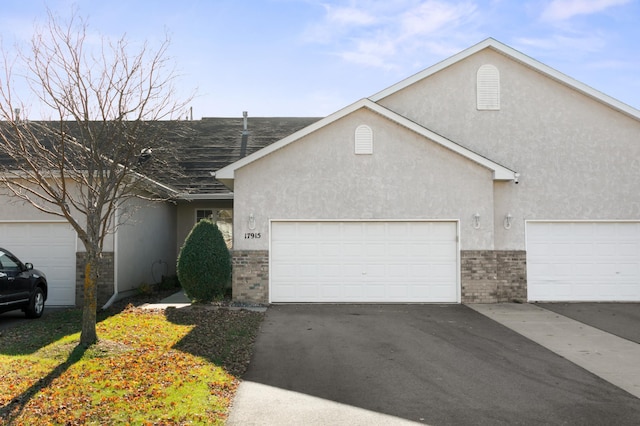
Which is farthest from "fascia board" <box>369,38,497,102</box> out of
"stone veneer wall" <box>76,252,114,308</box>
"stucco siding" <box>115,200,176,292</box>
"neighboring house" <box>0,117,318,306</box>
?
"stone veneer wall" <box>76,252,114,308</box>

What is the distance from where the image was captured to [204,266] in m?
13.0

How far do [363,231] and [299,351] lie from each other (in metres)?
5.34

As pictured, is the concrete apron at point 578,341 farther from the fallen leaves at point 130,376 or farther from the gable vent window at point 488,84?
the gable vent window at point 488,84

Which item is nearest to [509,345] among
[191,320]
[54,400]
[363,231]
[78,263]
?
[363,231]

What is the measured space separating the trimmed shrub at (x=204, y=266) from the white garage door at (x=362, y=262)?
1309 mm

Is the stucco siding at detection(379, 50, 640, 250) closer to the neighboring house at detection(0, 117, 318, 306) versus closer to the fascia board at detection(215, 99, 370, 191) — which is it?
the fascia board at detection(215, 99, 370, 191)

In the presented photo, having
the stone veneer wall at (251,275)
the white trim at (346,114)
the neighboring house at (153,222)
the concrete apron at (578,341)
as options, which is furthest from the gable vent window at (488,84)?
the neighboring house at (153,222)

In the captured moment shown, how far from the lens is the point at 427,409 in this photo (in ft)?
20.3

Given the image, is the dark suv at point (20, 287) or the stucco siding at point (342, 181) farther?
the stucco siding at point (342, 181)

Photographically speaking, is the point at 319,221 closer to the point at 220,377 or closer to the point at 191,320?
the point at 191,320

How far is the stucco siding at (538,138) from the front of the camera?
568 inches

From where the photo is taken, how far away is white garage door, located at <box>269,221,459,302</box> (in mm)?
13641

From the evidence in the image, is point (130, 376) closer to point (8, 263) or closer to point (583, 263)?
point (8, 263)

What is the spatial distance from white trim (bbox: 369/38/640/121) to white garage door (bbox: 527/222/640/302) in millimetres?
3353
